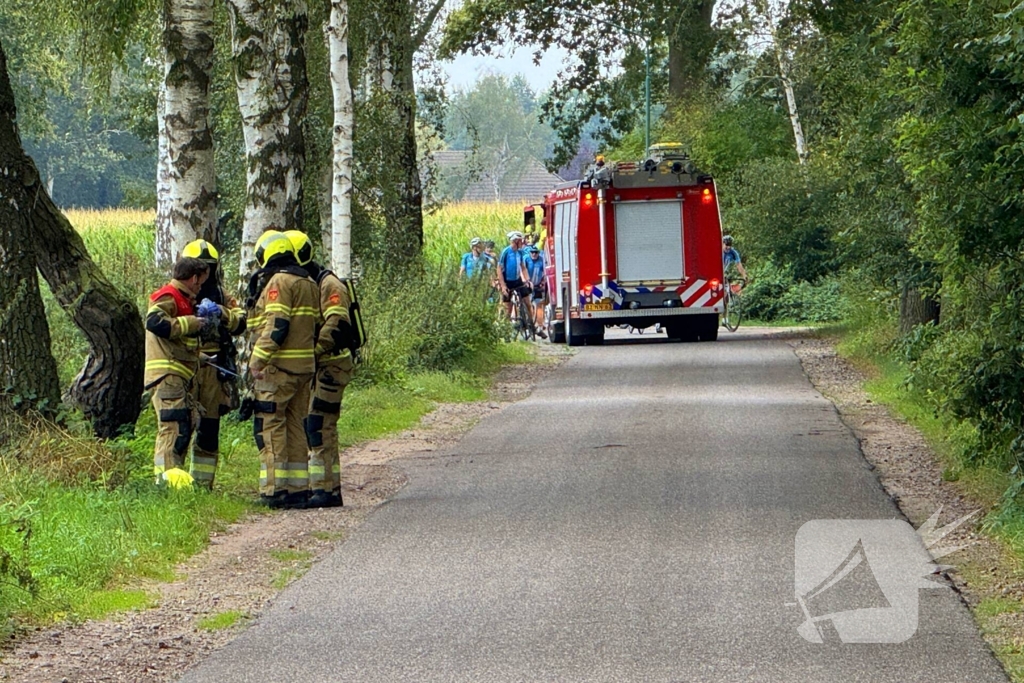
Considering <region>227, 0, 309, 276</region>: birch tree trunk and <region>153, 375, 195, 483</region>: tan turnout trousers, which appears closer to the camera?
<region>153, 375, 195, 483</region>: tan turnout trousers

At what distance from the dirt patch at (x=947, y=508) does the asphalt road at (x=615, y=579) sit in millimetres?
149

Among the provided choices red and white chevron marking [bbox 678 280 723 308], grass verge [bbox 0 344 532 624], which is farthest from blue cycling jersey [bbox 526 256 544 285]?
grass verge [bbox 0 344 532 624]

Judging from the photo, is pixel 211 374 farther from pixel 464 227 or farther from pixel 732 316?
pixel 464 227

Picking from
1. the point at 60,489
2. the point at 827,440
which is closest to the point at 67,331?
the point at 60,489

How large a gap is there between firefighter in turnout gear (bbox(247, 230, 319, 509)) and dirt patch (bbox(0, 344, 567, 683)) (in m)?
0.28

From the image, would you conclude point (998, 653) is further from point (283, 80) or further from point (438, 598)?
point (283, 80)

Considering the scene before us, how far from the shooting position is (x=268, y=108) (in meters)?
16.3

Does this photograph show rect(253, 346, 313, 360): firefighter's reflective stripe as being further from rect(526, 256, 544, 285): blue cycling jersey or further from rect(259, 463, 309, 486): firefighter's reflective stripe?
rect(526, 256, 544, 285): blue cycling jersey

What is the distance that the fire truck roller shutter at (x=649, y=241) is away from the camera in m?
28.2

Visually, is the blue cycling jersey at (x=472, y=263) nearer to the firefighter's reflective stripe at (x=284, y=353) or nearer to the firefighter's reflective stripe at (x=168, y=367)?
the firefighter's reflective stripe at (x=284, y=353)

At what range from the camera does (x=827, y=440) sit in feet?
48.8

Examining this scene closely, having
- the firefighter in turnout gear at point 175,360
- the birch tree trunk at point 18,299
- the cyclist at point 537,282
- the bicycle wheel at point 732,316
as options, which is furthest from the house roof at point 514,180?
the firefighter in turnout gear at point 175,360

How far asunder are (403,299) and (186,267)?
34.5ft

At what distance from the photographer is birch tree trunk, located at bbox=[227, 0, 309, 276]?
16125 millimetres
